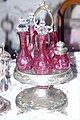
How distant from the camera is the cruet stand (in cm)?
121

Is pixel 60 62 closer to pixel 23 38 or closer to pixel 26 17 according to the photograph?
pixel 23 38

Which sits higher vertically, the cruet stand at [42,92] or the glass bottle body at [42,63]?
the glass bottle body at [42,63]

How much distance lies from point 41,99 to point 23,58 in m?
0.18

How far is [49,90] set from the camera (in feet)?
4.38

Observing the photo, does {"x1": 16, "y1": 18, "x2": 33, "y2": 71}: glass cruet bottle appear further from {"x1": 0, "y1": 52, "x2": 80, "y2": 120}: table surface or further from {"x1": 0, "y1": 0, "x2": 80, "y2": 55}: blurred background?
{"x1": 0, "y1": 0, "x2": 80, "y2": 55}: blurred background

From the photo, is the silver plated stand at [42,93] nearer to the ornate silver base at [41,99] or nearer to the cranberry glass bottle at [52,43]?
the ornate silver base at [41,99]

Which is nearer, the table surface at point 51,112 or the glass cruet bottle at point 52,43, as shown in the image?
the table surface at point 51,112

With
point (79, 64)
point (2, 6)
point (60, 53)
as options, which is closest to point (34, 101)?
point (60, 53)

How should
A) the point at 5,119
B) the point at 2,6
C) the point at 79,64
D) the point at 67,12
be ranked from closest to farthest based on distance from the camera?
the point at 5,119 < the point at 79,64 < the point at 67,12 < the point at 2,6

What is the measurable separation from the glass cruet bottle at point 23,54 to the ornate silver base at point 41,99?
12 centimetres

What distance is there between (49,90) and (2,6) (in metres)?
1.40

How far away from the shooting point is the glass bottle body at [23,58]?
4.15ft

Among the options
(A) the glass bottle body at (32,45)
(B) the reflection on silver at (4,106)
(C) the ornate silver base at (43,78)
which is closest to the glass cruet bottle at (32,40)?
(A) the glass bottle body at (32,45)

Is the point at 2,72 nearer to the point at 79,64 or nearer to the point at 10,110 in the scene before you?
the point at 10,110
